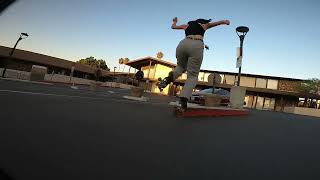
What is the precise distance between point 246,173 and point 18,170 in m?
1.09

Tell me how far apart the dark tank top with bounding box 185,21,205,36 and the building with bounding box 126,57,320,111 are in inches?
1505

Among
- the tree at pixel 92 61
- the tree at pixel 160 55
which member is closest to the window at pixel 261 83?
the tree at pixel 160 55

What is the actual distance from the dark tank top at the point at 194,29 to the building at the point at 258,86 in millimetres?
38234

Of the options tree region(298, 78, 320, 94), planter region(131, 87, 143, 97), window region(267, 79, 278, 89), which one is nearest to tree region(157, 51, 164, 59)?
window region(267, 79, 278, 89)

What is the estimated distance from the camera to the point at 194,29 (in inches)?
189

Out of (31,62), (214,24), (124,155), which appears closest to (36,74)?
(214,24)

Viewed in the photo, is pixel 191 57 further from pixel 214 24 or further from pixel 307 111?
pixel 307 111

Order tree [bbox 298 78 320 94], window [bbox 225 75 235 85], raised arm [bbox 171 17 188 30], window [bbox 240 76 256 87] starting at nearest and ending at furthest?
raised arm [bbox 171 17 188 30]
tree [bbox 298 78 320 94]
window [bbox 240 76 256 87]
window [bbox 225 75 235 85]

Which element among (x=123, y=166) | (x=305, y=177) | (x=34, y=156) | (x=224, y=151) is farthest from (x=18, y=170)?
(x=305, y=177)

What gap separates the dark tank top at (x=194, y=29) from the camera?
15.7 feet

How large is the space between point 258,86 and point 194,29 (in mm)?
50779

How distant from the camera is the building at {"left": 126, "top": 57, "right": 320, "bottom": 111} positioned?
153 ft

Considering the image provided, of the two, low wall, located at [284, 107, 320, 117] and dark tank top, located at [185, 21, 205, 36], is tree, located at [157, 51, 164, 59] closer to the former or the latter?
low wall, located at [284, 107, 320, 117]

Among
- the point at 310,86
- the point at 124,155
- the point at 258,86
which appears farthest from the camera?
the point at 310,86
